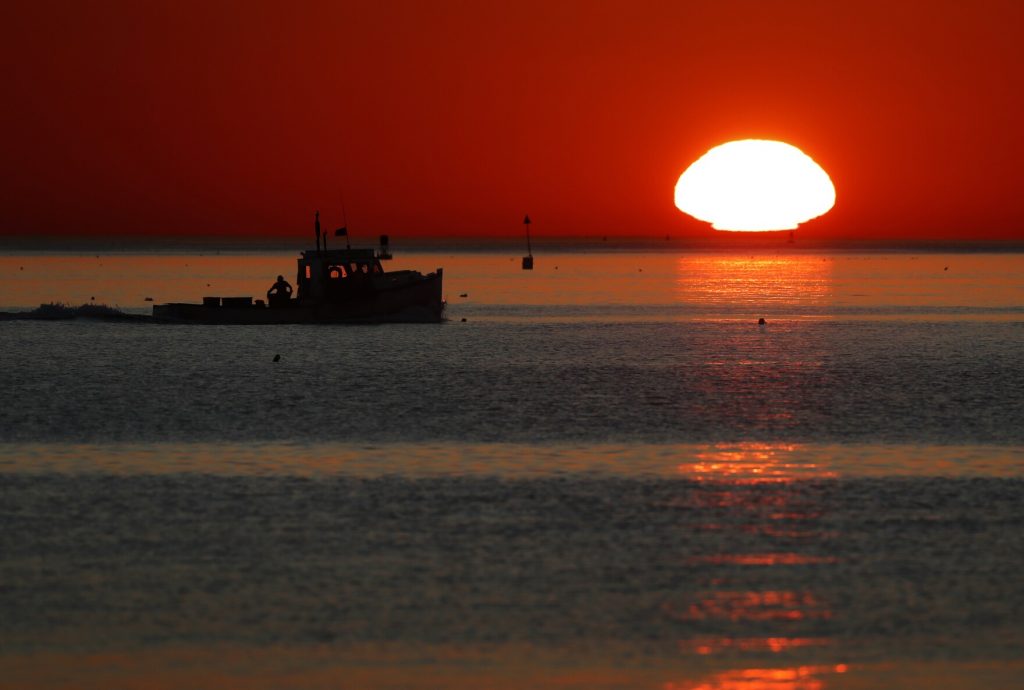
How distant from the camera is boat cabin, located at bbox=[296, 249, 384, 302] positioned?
204 feet

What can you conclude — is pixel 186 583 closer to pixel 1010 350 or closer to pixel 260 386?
pixel 260 386

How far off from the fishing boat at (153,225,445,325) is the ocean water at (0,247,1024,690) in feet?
67.0

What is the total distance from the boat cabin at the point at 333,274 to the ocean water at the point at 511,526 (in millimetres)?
20974

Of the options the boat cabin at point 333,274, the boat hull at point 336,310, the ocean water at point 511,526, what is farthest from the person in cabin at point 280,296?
the ocean water at point 511,526

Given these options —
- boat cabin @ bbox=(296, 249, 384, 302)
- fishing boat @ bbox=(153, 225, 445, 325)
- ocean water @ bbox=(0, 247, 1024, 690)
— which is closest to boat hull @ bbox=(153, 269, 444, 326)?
fishing boat @ bbox=(153, 225, 445, 325)

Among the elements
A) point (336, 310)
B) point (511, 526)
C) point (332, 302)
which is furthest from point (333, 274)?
point (511, 526)

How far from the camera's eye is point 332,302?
61812 millimetres

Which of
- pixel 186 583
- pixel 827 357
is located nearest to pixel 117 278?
pixel 827 357

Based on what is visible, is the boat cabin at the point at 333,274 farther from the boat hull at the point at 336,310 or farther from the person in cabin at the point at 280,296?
the person in cabin at the point at 280,296

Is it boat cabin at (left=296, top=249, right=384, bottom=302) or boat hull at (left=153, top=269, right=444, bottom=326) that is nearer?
boat hull at (left=153, top=269, right=444, bottom=326)

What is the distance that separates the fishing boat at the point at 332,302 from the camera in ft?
203

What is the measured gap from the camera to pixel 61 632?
12188 millimetres

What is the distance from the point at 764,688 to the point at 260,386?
25991 millimetres

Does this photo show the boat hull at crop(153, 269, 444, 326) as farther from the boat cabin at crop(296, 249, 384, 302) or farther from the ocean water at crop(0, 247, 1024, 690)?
the ocean water at crop(0, 247, 1024, 690)
